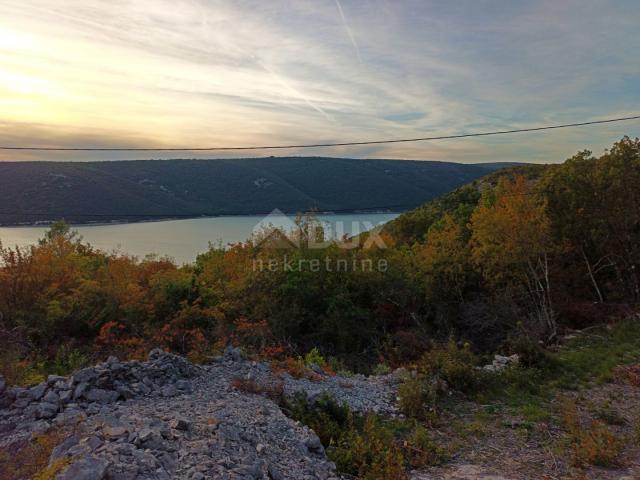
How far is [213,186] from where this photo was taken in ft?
124

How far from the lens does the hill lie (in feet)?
79.7

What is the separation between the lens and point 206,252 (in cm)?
2222

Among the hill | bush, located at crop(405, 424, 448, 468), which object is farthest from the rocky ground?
the hill

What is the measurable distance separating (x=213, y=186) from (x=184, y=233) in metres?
16.3

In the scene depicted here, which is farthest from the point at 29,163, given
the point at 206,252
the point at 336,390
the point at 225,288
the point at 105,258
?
the point at 336,390

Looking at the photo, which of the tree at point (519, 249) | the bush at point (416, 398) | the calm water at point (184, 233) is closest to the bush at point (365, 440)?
the bush at point (416, 398)

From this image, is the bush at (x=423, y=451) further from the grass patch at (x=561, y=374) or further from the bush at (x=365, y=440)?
the grass patch at (x=561, y=374)

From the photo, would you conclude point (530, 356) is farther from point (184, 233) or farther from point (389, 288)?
point (184, 233)

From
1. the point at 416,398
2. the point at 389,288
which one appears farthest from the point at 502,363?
the point at 389,288

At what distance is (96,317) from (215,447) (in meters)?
9.85

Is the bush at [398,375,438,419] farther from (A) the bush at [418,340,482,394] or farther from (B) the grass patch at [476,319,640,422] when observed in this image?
(B) the grass patch at [476,319,640,422]

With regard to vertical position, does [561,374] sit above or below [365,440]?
below

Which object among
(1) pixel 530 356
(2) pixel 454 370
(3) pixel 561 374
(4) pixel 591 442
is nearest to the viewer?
(4) pixel 591 442

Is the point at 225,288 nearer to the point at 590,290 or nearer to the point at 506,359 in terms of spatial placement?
the point at 506,359
